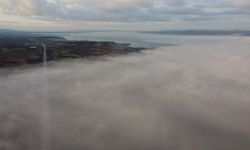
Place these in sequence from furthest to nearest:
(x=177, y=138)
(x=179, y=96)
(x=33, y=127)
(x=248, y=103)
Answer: (x=179, y=96), (x=248, y=103), (x=33, y=127), (x=177, y=138)

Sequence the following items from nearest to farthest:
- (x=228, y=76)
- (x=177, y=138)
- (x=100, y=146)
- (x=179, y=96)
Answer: (x=100, y=146)
(x=177, y=138)
(x=179, y=96)
(x=228, y=76)

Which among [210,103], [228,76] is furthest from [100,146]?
[228,76]

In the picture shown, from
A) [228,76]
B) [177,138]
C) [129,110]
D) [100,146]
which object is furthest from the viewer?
[228,76]

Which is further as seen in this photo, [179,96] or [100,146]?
[179,96]

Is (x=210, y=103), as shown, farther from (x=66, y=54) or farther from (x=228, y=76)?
(x=66, y=54)

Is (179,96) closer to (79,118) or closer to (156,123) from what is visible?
(156,123)

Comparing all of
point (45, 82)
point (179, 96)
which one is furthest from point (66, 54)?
point (179, 96)
